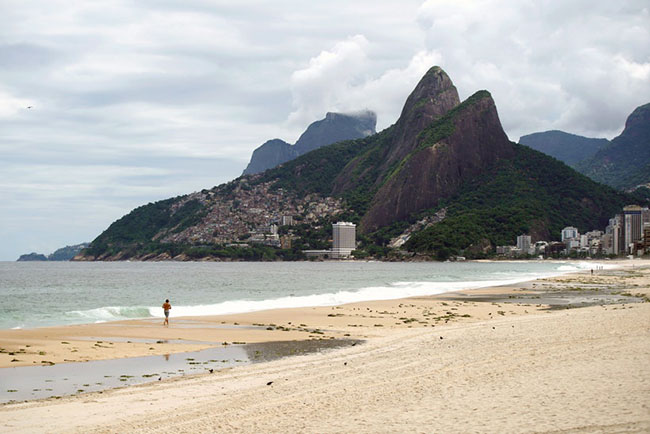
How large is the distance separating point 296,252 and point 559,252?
74731 millimetres

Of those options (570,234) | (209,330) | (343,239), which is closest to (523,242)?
(570,234)

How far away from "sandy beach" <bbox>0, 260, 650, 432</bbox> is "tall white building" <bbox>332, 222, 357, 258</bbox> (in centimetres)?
16329

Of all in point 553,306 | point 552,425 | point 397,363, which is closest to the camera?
Answer: point 552,425

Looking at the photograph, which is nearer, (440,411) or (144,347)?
(440,411)

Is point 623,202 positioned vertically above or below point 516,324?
above

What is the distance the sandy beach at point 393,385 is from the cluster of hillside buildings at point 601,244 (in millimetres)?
144560

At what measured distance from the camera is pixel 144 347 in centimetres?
1812

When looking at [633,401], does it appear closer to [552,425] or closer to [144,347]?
[552,425]

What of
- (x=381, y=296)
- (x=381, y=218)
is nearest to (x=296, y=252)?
(x=381, y=218)

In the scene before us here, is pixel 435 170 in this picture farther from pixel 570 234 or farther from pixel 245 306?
pixel 245 306

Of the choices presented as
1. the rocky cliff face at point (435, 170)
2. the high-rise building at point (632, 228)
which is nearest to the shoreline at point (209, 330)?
the high-rise building at point (632, 228)

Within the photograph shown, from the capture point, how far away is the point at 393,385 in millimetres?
11109

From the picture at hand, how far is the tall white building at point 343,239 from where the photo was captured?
7239 inches

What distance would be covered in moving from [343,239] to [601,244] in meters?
→ 69.2
